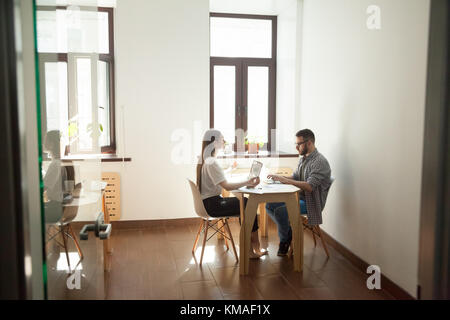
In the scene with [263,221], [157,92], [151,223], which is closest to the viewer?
[263,221]

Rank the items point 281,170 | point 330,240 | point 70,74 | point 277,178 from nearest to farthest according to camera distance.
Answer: point 70,74, point 277,178, point 330,240, point 281,170

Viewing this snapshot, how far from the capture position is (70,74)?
52.1 inches

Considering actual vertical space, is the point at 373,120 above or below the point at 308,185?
above

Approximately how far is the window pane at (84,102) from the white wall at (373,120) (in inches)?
84.0

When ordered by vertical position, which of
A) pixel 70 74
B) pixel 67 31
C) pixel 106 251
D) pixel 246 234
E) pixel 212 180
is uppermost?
pixel 67 31

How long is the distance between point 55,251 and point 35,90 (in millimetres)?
482

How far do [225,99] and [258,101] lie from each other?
1.58ft

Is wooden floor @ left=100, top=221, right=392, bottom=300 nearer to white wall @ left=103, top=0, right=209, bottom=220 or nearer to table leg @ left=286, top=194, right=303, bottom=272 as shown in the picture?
table leg @ left=286, top=194, right=303, bottom=272

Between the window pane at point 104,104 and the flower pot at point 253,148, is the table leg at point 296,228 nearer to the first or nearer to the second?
the flower pot at point 253,148

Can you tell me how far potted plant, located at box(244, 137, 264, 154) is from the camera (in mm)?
5219

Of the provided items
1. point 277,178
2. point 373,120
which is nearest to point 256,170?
point 277,178

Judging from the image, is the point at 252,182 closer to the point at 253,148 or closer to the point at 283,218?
the point at 283,218

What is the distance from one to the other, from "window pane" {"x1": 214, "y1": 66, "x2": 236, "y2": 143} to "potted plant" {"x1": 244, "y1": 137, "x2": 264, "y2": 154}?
32cm
